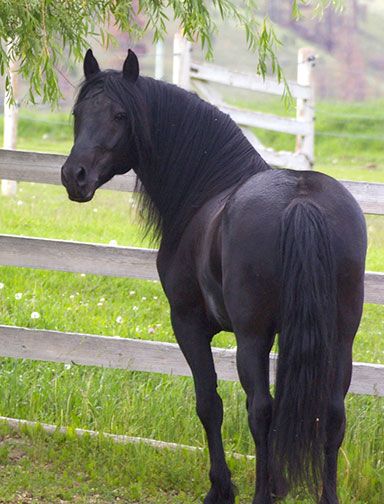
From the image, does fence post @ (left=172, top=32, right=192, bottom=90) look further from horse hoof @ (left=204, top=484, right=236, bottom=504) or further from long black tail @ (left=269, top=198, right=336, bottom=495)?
long black tail @ (left=269, top=198, right=336, bottom=495)

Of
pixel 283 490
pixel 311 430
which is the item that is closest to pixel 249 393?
pixel 311 430

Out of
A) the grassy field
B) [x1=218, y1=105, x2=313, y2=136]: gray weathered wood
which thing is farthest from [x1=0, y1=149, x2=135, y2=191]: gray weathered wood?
[x1=218, y1=105, x2=313, y2=136]: gray weathered wood

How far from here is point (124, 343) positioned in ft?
16.3

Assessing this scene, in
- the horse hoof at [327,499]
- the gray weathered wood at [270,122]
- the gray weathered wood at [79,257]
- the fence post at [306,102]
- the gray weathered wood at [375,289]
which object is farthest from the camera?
the fence post at [306,102]

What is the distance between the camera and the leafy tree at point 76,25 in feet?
13.8

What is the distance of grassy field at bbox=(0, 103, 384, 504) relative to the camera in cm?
430

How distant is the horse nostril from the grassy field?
1.51m

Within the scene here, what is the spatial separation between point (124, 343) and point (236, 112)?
6.69 m

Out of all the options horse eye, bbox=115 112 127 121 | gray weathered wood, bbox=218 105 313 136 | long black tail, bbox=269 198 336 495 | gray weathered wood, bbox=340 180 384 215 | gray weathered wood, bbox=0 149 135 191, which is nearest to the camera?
Result: long black tail, bbox=269 198 336 495

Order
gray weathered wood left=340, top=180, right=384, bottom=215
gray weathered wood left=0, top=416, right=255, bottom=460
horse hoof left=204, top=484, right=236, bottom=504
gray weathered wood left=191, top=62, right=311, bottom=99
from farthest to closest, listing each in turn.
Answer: gray weathered wood left=191, top=62, right=311, bottom=99 → gray weathered wood left=340, top=180, right=384, bottom=215 → gray weathered wood left=0, top=416, right=255, bottom=460 → horse hoof left=204, top=484, right=236, bottom=504

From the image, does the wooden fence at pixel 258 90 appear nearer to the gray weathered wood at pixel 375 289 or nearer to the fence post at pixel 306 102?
the fence post at pixel 306 102

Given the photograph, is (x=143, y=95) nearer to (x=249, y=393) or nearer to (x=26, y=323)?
(x=249, y=393)

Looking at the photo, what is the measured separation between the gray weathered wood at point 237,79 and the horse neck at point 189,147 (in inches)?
259

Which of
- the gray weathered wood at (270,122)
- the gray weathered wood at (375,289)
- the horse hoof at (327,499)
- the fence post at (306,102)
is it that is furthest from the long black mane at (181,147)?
the fence post at (306,102)
